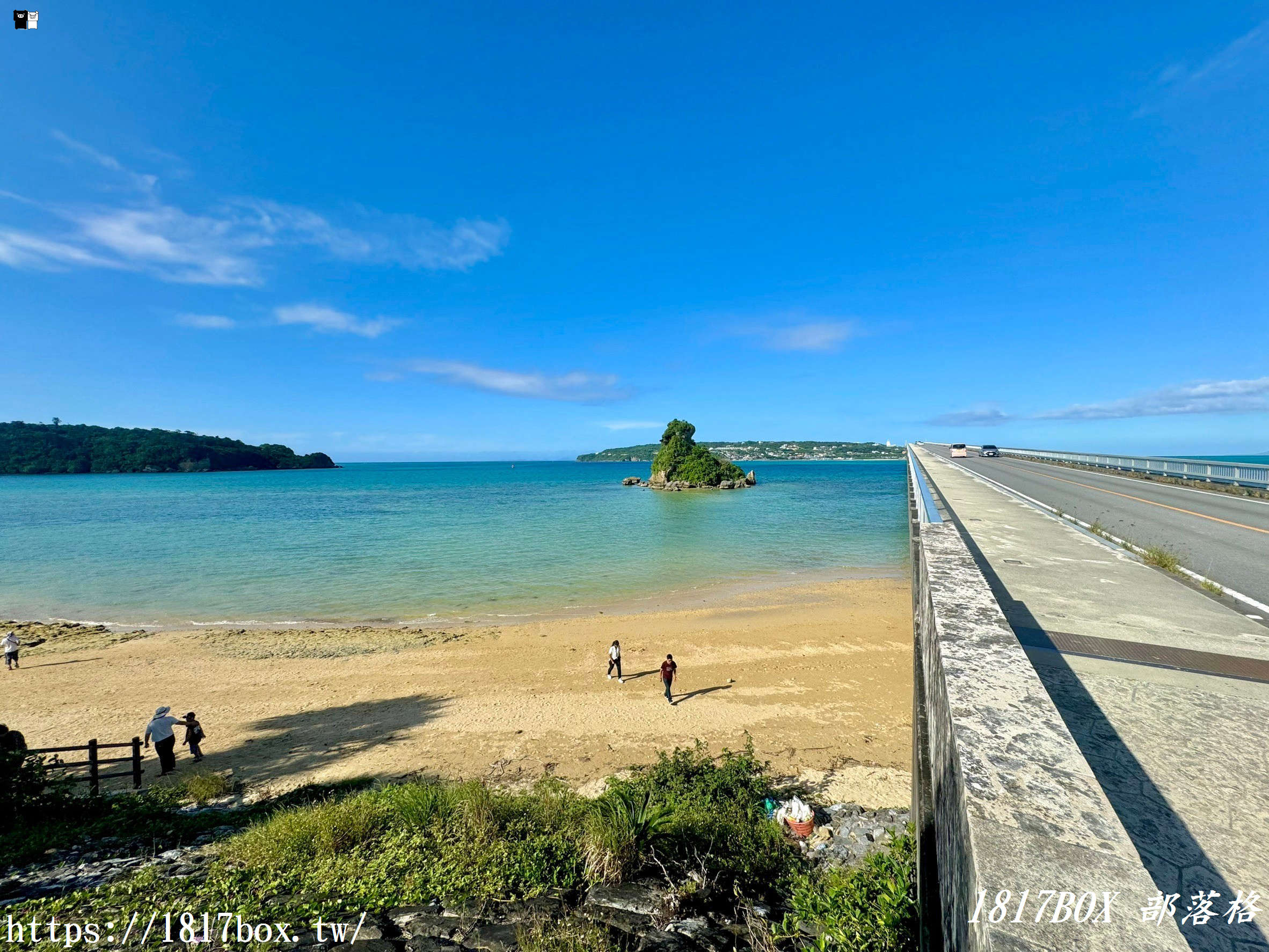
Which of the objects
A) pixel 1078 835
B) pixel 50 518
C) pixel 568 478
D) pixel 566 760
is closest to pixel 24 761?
pixel 566 760

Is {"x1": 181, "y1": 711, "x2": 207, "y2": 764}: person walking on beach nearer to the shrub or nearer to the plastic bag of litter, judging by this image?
the shrub

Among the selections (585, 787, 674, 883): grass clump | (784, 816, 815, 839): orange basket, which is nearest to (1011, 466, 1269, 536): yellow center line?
(784, 816, 815, 839): orange basket

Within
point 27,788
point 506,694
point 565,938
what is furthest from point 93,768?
point 565,938

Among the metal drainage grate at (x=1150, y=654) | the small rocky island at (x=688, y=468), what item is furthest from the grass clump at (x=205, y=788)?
the small rocky island at (x=688, y=468)

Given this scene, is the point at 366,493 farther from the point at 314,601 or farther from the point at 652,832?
the point at 652,832

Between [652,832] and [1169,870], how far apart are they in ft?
15.0

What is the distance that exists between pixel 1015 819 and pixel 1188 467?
38119 millimetres

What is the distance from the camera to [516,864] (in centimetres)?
534

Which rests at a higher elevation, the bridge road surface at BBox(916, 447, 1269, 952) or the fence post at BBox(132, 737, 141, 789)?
the bridge road surface at BBox(916, 447, 1269, 952)

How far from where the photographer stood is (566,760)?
961 centimetres

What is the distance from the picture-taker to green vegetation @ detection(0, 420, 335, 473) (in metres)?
158

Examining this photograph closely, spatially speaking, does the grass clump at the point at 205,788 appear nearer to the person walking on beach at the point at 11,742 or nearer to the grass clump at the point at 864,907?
the person walking on beach at the point at 11,742

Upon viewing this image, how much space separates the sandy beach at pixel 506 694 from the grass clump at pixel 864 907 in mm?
3751

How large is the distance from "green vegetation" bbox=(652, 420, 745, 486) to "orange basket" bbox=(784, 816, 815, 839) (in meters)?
82.6
